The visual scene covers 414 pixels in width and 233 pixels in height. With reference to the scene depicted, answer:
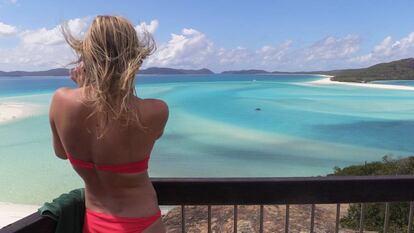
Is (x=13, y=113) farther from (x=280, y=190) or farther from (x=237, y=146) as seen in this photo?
(x=280, y=190)

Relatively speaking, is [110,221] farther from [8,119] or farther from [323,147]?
[8,119]

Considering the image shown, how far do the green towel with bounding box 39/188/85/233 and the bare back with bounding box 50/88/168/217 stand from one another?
0.07m

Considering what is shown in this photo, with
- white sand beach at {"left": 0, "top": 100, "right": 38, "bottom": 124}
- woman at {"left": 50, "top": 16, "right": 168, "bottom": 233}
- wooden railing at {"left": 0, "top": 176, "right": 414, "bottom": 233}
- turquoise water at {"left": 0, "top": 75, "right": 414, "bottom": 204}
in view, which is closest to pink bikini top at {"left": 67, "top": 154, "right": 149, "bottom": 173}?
woman at {"left": 50, "top": 16, "right": 168, "bottom": 233}

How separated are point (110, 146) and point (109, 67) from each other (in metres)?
0.25

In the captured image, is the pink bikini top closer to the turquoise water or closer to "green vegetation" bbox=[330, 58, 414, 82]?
the turquoise water

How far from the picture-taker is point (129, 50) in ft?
4.59

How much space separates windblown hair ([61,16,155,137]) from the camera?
4.46 feet

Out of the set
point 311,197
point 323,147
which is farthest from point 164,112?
point 323,147

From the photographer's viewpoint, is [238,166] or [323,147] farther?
[323,147]

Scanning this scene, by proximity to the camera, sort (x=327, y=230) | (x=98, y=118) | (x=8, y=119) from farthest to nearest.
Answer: (x=8, y=119) < (x=327, y=230) < (x=98, y=118)

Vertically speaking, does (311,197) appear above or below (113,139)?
below

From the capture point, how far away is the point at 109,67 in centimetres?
137

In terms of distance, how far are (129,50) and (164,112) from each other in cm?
25

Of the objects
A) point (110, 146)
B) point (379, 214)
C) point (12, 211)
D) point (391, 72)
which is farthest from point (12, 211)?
point (391, 72)
